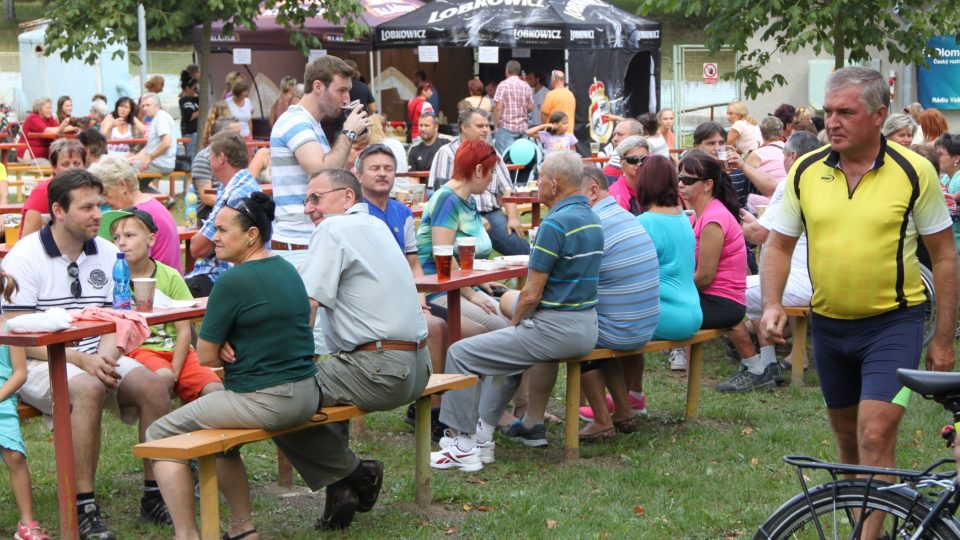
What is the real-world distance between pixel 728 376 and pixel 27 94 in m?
21.6

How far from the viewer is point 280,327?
14.3 ft

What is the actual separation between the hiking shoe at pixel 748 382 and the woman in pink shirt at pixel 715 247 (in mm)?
646

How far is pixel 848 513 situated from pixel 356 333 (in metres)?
2.14

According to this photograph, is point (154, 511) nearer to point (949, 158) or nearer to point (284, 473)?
point (284, 473)

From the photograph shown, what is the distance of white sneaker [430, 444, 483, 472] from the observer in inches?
225

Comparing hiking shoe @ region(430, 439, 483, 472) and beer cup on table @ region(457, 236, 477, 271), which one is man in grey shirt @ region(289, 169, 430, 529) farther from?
beer cup on table @ region(457, 236, 477, 271)

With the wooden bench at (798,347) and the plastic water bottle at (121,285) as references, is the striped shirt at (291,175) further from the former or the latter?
the wooden bench at (798,347)

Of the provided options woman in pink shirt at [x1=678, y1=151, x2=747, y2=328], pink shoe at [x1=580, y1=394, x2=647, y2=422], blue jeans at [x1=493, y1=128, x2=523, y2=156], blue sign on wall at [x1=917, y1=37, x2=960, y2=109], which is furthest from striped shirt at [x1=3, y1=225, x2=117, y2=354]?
blue sign on wall at [x1=917, y1=37, x2=960, y2=109]

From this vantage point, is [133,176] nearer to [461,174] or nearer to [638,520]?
[461,174]

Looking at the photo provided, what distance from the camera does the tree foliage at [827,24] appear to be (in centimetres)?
1113

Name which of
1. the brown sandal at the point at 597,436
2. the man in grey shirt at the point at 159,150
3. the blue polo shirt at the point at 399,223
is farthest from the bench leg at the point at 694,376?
the man in grey shirt at the point at 159,150

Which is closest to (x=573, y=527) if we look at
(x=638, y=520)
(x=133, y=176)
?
(x=638, y=520)

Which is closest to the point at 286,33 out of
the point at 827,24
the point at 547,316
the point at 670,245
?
the point at 827,24

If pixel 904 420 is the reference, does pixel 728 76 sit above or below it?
above
